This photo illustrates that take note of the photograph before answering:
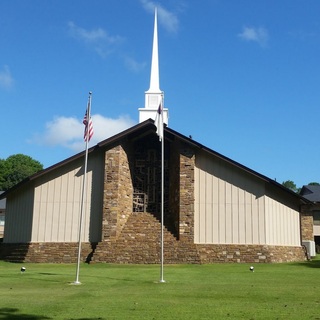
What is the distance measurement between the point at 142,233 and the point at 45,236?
6.10 meters

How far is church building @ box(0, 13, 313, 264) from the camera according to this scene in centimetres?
2694

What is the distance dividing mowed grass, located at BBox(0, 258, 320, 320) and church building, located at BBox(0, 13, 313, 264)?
28.7ft

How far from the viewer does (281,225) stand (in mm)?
A: 28734

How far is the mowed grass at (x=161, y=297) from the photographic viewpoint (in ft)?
31.6

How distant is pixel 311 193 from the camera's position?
1852 inches

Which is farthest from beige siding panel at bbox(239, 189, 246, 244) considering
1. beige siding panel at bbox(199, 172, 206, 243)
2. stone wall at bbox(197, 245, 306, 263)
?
beige siding panel at bbox(199, 172, 206, 243)

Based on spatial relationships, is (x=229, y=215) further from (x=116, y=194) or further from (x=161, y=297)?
(x=161, y=297)

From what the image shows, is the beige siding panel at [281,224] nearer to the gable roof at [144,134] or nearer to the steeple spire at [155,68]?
the gable roof at [144,134]

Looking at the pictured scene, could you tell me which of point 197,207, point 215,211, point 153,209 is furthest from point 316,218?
point 153,209

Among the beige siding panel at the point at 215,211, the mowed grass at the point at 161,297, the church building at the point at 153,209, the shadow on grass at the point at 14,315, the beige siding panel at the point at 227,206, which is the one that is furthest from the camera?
the beige siding panel at the point at 215,211

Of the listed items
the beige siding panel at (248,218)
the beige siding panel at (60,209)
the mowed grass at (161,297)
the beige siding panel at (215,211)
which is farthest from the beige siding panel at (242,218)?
the beige siding panel at (60,209)

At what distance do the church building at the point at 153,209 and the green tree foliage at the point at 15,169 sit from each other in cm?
5101

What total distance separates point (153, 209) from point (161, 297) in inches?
683

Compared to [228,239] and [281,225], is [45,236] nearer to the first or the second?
[228,239]
